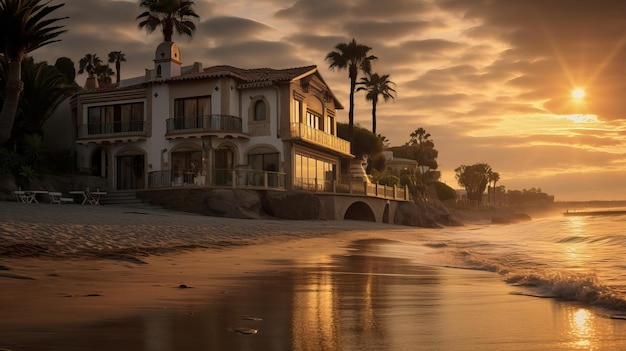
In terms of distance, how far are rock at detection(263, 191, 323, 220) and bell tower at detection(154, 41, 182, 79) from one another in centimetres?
1240

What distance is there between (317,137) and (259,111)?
15.5ft

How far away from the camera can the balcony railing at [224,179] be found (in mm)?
33000

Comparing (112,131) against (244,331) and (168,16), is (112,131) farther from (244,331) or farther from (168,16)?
(244,331)

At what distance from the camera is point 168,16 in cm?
4322

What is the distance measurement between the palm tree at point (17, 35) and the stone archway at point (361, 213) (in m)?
23.3

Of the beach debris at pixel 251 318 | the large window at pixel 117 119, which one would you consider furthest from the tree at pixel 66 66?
the beach debris at pixel 251 318

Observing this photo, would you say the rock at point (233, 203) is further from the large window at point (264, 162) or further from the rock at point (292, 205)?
the large window at point (264, 162)

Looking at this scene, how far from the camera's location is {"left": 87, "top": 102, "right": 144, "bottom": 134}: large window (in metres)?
40.4

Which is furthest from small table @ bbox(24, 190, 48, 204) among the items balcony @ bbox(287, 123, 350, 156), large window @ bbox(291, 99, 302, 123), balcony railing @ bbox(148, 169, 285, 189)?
Result: large window @ bbox(291, 99, 302, 123)

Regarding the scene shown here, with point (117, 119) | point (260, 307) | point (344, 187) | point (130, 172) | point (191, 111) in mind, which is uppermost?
point (191, 111)

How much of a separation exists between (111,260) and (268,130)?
2845cm

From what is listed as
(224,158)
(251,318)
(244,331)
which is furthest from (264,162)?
(244,331)

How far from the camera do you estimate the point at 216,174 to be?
1300 inches

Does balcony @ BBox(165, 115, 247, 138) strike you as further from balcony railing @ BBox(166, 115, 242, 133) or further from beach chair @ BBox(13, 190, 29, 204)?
beach chair @ BBox(13, 190, 29, 204)
